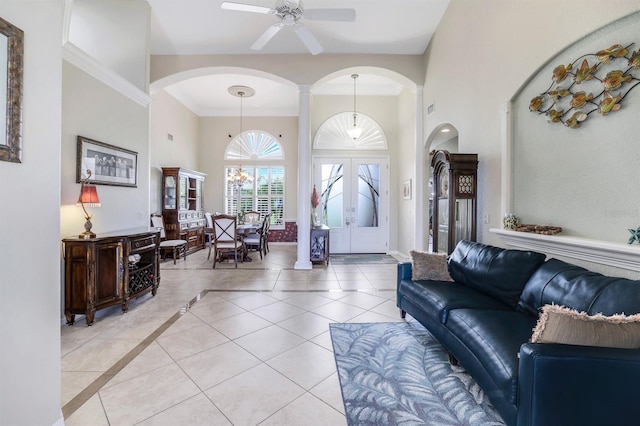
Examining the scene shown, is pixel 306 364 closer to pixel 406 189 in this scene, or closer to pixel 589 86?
pixel 589 86

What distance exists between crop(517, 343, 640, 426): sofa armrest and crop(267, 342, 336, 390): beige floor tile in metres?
1.35

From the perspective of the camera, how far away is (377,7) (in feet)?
13.6

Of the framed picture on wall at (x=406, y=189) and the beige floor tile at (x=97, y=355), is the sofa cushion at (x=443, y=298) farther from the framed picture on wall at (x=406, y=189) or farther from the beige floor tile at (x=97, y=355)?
the framed picture on wall at (x=406, y=189)

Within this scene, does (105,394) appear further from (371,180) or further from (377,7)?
(371,180)

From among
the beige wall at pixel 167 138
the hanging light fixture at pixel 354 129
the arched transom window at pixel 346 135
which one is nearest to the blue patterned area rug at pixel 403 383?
the hanging light fixture at pixel 354 129

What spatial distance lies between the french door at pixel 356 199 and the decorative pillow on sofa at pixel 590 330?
5.74 m

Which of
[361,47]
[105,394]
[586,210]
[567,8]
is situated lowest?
[105,394]

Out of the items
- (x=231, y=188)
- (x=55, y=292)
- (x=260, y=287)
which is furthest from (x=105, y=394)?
(x=231, y=188)

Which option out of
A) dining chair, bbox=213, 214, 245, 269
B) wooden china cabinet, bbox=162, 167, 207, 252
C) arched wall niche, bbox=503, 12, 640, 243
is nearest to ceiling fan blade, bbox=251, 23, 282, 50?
arched wall niche, bbox=503, 12, 640, 243

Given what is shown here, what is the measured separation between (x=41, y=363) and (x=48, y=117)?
127 centimetres

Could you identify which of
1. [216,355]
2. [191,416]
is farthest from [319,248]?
[191,416]

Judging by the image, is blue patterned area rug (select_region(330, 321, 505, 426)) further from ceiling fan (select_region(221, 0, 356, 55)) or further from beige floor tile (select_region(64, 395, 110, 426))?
ceiling fan (select_region(221, 0, 356, 55))

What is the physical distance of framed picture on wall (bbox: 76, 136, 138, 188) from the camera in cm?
309

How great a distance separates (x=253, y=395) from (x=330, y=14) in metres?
4.01
